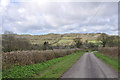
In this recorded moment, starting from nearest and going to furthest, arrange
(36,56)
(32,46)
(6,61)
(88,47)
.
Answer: (6,61) < (36,56) < (32,46) < (88,47)

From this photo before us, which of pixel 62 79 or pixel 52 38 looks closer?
pixel 62 79

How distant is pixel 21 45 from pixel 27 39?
1.69 metres

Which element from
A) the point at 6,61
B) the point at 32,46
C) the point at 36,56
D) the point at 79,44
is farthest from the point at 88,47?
the point at 6,61

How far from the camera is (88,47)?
2891 inches

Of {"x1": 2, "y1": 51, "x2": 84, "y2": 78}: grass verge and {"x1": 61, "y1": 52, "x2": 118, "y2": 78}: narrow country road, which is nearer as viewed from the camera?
{"x1": 2, "y1": 51, "x2": 84, "y2": 78}: grass verge

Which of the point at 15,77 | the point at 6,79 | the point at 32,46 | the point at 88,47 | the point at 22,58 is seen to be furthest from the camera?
the point at 88,47

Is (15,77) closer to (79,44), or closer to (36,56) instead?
(36,56)

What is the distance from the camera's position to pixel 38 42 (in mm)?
16734

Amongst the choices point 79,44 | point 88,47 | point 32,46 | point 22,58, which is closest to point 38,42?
point 32,46

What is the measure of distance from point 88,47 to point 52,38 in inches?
2385

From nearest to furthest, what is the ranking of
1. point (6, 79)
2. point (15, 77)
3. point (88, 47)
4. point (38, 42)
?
point (6, 79) → point (15, 77) → point (38, 42) → point (88, 47)

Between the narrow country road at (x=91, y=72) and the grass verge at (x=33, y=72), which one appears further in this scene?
the narrow country road at (x=91, y=72)

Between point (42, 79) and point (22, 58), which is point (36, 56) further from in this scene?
point (42, 79)

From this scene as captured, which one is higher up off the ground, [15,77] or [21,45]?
[21,45]
